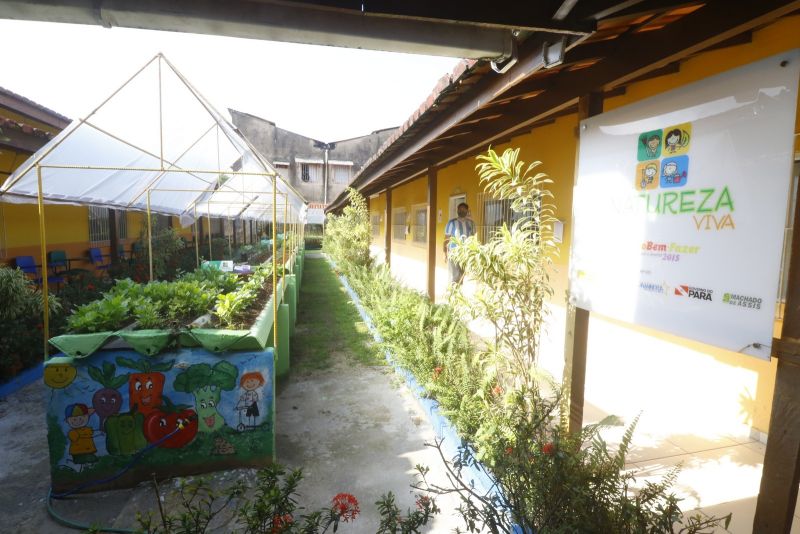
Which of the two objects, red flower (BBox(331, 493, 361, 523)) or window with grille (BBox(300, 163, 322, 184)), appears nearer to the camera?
red flower (BBox(331, 493, 361, 523))

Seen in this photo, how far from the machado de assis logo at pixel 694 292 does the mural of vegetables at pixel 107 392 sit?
3696mm

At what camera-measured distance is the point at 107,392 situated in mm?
3027

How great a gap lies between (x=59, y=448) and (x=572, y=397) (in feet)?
12.4

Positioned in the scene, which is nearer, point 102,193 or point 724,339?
point 724,339

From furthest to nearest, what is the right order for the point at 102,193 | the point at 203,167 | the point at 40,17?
the point at 203,167, the point at 102,193, the point at 40,17

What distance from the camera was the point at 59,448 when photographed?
3.00 metres

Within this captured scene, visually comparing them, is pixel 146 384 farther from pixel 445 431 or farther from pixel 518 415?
pixel 518 415

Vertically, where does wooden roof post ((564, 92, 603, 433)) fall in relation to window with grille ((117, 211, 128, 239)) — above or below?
below

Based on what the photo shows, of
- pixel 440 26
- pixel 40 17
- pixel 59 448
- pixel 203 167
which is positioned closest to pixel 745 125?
pixel 440 26

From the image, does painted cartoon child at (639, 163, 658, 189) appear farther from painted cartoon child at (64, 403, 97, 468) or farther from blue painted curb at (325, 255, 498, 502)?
painted cartoon child at (64, 403, 97, 468)

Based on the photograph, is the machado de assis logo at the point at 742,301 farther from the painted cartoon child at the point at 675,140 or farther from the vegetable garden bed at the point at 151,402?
the vegetable garden bed at the point at 151,402

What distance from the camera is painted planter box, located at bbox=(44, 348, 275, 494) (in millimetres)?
2994

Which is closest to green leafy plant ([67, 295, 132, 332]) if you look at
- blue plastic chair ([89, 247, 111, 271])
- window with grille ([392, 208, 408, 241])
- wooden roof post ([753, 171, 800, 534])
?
wooden roof post ([753, 171, 800, 534])

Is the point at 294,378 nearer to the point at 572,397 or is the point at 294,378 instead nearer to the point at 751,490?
the point at 572,397
